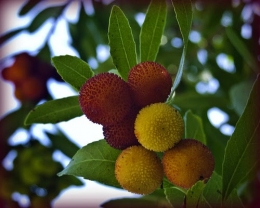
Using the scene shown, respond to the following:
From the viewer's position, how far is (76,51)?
208 cm


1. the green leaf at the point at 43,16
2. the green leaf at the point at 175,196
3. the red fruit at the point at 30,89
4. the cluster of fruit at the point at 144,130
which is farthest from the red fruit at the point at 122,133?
the green leaf at the point at 43,16

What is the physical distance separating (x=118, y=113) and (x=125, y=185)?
0.12 m

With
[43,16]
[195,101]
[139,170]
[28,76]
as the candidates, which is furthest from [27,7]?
[139,170]

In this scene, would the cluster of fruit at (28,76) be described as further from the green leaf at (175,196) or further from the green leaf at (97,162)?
the green leaf at (175,196)

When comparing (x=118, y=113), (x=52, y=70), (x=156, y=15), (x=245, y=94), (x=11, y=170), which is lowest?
(x=11, y=170)

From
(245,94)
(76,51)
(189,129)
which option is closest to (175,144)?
(189,129)

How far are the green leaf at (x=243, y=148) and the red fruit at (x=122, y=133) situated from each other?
172 mm

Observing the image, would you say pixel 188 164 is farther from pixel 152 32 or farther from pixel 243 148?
pixel 152 32

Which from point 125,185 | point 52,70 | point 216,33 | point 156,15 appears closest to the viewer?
point 125,185

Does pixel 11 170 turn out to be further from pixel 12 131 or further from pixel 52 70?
pixel 52 70

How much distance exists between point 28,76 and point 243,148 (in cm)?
92

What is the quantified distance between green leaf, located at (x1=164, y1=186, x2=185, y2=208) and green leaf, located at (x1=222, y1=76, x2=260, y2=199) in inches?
3.5

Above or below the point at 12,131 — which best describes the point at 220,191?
above

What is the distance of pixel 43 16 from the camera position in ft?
6.11
